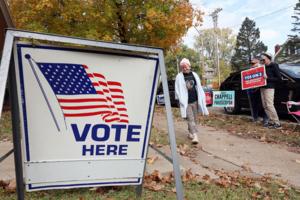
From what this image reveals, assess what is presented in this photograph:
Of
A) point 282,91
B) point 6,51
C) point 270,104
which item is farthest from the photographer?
point 282,91

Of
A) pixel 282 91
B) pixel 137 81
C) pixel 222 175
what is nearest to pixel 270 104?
pixel 282 91

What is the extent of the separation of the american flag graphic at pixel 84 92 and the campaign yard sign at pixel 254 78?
23.4 ft

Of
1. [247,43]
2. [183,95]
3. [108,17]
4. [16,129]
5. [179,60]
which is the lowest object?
[16,129]

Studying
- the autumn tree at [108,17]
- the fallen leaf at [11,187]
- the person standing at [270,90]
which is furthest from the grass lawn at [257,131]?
the autumn tree at [108,17]

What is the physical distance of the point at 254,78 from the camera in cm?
981

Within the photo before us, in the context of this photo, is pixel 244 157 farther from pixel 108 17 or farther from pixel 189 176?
pixel 108 17

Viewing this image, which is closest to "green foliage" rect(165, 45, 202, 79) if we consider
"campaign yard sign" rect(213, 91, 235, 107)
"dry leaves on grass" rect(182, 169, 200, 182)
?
"campaign yard sign" rect(213, 91, 235, 107)

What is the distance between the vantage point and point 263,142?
7.49m

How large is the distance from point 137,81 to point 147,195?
1519 millimetres

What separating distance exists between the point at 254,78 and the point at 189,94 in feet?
11.0

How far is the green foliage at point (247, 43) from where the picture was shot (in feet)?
274

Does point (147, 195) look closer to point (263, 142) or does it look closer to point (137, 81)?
point (137, 81)

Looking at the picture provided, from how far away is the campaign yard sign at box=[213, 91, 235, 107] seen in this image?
12188 mm

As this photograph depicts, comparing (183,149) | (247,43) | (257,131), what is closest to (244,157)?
(183,149)
